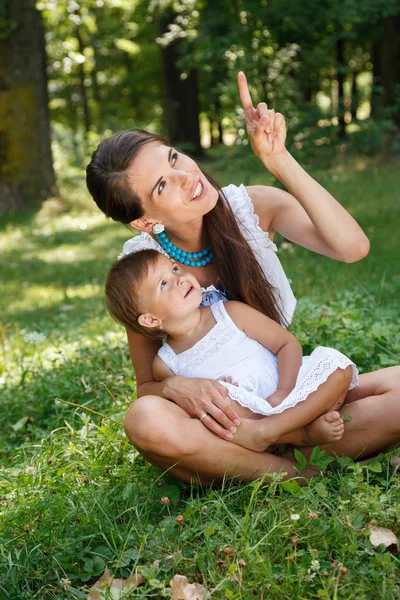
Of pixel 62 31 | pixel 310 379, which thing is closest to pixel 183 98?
pixel 62 31

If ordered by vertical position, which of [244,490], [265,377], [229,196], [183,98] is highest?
[229,196]

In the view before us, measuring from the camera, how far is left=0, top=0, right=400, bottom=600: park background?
241 centimetres

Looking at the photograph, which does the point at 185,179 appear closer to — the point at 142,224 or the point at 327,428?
the point at 142,224

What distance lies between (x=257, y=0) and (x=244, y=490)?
6.30 metres

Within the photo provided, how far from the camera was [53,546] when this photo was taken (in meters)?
2.60

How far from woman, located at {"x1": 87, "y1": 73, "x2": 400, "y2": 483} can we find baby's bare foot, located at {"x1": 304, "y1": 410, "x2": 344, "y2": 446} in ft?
0.50

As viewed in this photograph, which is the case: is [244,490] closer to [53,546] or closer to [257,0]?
[53,546]

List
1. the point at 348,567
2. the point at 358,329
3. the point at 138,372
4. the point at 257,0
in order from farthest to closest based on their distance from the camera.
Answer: the point at 257,0 → the point at 358,329 → the point at 138,372 → the point at 348,567

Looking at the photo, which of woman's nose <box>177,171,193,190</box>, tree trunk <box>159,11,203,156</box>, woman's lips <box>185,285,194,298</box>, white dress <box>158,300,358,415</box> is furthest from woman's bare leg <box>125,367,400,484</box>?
tree trunk <box>159,11,203,156</box>

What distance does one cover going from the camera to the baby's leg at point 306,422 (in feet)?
9.16

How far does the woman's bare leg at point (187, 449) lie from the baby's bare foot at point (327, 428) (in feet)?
0.48

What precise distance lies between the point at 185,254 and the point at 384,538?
4.84ft

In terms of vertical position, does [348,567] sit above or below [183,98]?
above

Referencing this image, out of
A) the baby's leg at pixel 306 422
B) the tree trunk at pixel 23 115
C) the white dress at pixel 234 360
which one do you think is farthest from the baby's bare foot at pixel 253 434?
the tree trunk at pixel 23 115
